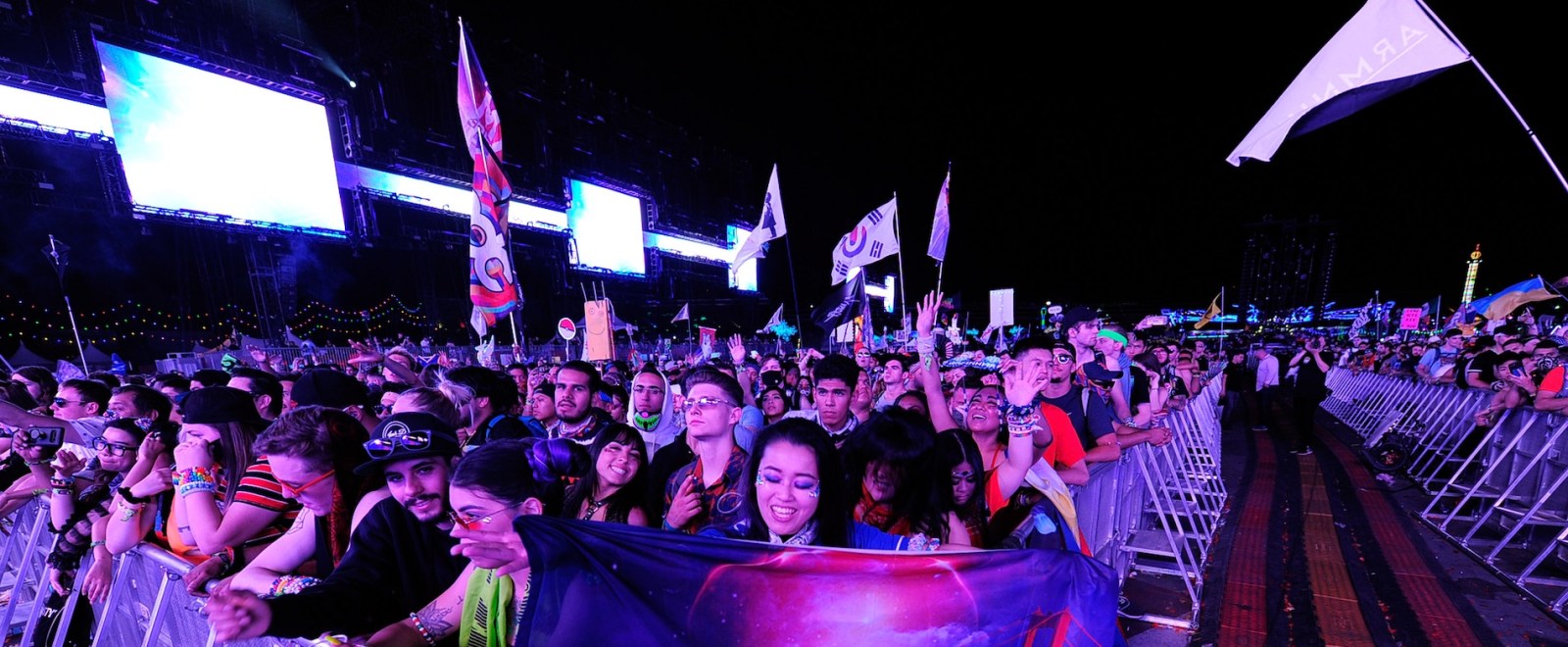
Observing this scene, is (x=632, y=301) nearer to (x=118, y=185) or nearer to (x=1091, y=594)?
(x=118, y=185)

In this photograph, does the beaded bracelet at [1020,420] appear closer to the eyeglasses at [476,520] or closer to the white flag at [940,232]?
the eyeglasses at [476,520]

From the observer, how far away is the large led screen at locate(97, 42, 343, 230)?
51.8 feet

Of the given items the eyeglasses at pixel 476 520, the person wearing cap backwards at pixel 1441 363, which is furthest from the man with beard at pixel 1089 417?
the person wearing cap backwards at pixel 1441 363

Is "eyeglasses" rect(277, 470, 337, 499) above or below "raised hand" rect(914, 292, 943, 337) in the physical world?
below

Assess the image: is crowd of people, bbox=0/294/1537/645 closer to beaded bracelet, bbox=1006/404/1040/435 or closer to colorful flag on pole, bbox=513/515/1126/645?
beaded bracelet, bbox=1006/404/1040/435

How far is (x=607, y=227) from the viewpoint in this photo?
116 ft

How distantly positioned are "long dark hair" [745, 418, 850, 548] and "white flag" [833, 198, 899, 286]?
9.49 meters

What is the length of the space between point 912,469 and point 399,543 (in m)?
2.15

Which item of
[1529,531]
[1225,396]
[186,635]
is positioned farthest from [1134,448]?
[1225,396]

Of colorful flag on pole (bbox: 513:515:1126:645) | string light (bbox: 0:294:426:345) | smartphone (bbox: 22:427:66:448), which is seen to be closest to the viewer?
colorful flag on pole (bbox: 513:515:1126:645)

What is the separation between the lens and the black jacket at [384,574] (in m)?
2.11

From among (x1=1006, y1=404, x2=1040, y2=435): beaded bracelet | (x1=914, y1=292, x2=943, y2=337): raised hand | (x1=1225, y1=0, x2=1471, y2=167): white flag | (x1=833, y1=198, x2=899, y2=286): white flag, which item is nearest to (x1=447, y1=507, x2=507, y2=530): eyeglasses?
(x1=1006, y1=404, x2=1040, y2=435): beaded bracelet

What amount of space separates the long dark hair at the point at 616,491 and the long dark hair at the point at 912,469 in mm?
1122

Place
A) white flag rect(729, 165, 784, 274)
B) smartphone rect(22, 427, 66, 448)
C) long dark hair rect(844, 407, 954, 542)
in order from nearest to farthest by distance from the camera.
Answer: long dark hair rect(844, 407, 954, 542) < smartphone rect(22, 427, 66, 448) < white flag rect(729, 165, 784, 274)
